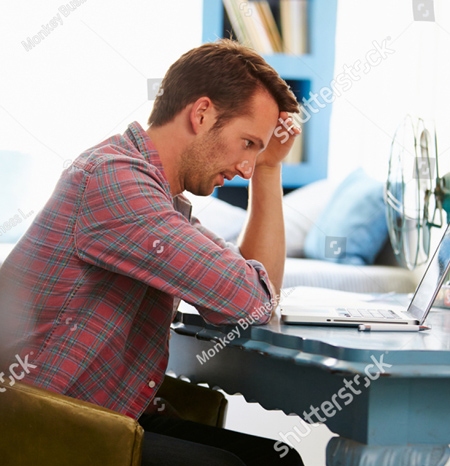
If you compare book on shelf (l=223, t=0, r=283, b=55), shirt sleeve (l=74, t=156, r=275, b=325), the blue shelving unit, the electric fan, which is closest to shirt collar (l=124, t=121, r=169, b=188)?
shirt sleeve (l=74, t=156, r=275, b=325)

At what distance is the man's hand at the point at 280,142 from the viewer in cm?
128

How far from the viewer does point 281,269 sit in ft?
4.46

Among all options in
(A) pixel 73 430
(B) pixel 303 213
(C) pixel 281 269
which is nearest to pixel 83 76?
(B) pixel 303 213

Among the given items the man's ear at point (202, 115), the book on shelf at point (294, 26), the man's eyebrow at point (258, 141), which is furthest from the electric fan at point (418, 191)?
the book on shelf at point (294, 26)

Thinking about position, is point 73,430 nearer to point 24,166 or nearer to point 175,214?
point 175,214

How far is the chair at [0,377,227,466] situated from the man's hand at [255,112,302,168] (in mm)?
724

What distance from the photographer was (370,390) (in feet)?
2.46

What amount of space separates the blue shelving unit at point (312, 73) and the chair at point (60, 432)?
2943 mm

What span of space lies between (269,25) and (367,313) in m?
3.02

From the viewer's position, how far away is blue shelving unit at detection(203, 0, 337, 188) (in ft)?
12.1

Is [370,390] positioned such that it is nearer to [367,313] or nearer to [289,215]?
[367,313]

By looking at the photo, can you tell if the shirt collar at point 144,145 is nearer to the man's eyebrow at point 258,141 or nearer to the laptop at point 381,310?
the man's eyebrow at point 258,141

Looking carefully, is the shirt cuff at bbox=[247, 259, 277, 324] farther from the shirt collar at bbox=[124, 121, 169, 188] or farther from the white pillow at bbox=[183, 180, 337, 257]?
the white pillow at bbox=[183, 180, 337, 257]

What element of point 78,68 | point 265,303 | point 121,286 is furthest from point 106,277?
point 78,68
